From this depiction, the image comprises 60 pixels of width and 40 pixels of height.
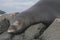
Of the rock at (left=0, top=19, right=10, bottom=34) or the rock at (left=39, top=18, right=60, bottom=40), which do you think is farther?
the rock at (left=0, top=19, right=10, bottom=34)

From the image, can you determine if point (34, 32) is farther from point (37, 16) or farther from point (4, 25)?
point (4, 25)

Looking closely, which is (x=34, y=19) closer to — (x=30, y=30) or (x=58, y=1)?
(x=30, y=30)

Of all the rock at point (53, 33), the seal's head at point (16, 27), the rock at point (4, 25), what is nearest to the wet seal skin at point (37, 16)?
the seal's head at point (16, 27)

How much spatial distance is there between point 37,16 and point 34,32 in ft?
2.40

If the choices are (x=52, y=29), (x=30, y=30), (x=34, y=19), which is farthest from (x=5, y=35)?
(x=52, y=29)

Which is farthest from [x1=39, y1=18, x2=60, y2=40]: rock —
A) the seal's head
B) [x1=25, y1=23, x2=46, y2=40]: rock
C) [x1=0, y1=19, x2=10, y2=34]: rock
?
[x1=0, y1=19, x2=10, y2=34]: rock

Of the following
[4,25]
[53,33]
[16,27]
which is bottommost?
[4,25]

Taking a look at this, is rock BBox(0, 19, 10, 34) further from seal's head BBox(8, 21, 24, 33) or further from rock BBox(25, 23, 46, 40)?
rock BBox(25, 23, 46, 40)

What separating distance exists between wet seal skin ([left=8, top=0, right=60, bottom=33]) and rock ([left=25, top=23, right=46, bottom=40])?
30 centimetres

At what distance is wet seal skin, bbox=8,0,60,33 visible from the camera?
416cm

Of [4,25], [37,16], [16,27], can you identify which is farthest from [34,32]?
[4,25]

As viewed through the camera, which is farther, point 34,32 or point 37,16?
point 37,16

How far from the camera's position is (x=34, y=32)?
370 centimetres

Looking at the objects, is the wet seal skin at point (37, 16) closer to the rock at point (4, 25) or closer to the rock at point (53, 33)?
the rock at point (4, 25)
